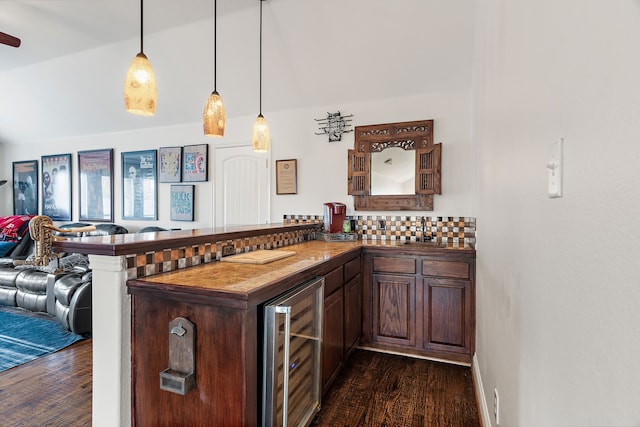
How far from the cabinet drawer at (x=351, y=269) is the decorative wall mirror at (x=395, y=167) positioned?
946 mm

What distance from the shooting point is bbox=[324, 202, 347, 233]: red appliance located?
3428mm

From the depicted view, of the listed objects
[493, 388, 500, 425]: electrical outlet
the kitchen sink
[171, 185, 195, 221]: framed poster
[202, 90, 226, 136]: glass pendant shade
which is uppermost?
[202, 90, 226, 136]: glass pendant shade

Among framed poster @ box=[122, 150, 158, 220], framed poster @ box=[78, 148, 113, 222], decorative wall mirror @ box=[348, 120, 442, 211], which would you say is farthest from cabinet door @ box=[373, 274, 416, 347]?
framed poster @ box=[78, 148, 113, 222]

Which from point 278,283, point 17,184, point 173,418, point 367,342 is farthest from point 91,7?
point 17,184

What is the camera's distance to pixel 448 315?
9.05 feet

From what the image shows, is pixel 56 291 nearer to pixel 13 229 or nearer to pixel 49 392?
pixel 49 392

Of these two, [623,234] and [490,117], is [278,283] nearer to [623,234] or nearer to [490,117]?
[623,234]

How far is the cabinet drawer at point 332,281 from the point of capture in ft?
6.94

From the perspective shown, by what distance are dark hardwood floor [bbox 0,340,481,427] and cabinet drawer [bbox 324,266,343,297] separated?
2.37 feet

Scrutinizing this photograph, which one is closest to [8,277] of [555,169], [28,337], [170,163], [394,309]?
[28,337]

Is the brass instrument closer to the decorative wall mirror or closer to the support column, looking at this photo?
the support column

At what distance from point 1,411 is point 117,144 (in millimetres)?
4144

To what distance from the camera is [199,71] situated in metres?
3.75

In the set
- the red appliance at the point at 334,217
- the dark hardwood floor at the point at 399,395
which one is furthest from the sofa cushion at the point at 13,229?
the dark hardwood floor at the point at 399,395
